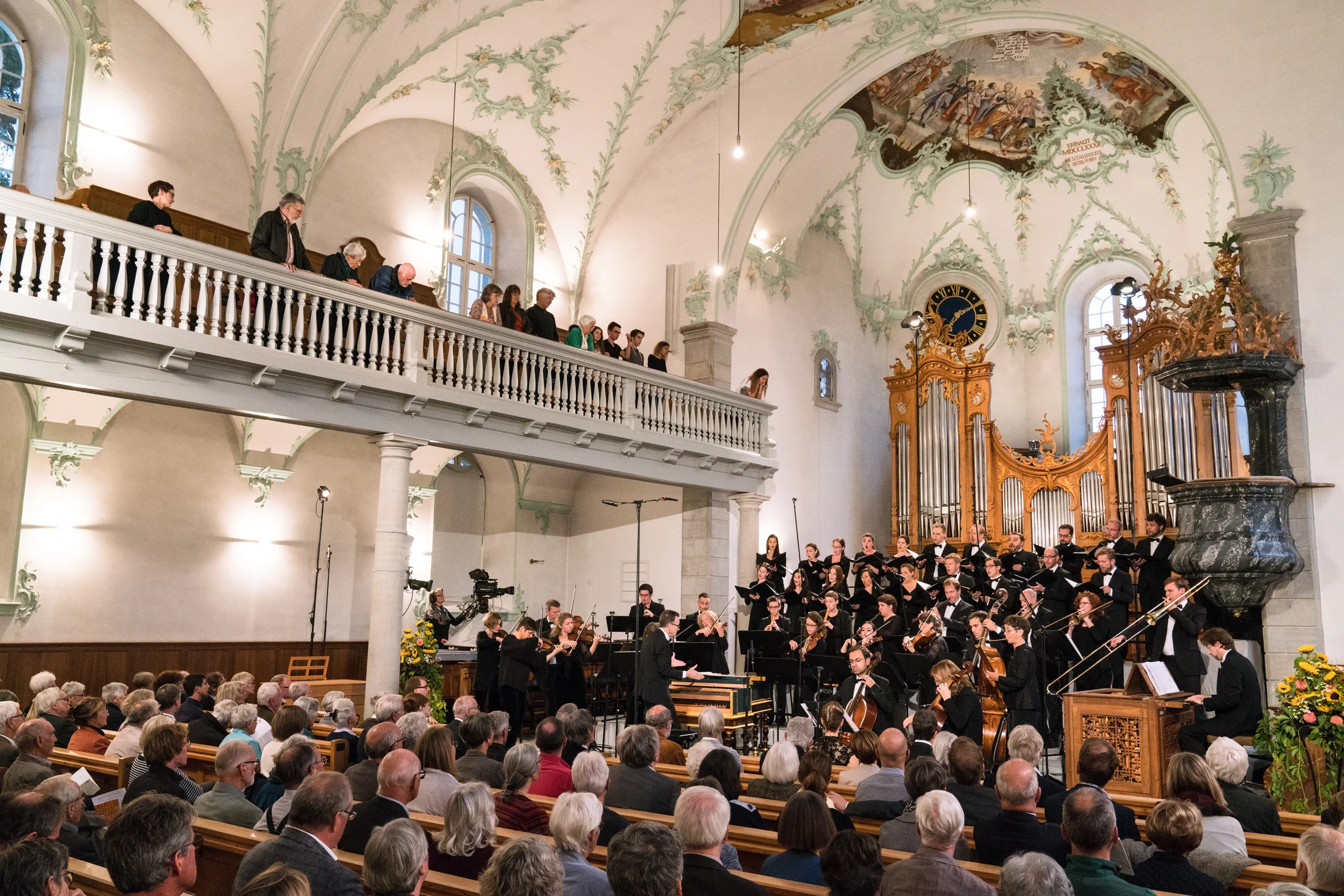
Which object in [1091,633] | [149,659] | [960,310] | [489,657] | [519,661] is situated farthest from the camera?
[960,310]

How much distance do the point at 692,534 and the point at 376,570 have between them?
17.7ft

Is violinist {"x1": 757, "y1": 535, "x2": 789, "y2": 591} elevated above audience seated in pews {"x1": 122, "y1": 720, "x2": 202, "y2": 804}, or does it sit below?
above

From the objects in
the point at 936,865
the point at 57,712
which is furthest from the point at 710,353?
the point at 936,865

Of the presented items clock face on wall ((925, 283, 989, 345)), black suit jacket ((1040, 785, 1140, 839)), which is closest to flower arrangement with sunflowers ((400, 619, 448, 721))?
black suit jacket ((1040, 785, 1140, 839))

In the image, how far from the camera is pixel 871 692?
29.2 feet

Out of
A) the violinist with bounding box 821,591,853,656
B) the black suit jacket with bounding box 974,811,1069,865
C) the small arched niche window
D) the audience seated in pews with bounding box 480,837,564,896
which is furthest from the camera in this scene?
the small arched niche window

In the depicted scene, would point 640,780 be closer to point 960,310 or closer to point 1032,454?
point 1032,454

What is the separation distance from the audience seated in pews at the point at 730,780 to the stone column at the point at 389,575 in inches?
235

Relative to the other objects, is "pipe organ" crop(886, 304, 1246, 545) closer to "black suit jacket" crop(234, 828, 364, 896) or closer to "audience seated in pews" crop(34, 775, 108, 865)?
"black suit jacket" crop(234, 828, 364, 896)

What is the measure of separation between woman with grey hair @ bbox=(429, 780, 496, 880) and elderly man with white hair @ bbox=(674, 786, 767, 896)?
0.69 meters

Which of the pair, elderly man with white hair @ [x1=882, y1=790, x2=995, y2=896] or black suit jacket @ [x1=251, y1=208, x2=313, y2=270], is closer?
elderly man with white hair @ [x1=882, y1=790, x2=995, y2=896]

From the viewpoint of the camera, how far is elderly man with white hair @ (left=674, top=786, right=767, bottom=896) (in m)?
3.31

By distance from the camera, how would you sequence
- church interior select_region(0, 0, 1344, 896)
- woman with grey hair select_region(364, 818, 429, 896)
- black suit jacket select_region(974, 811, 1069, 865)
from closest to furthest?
woman with grey hair select_region(364, 818, 429, 896), black suit jacket select_region(974, 811, 1069, 865), church interior select_region(0, 0, 1344, 896)

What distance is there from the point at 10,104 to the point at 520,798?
9.89 metres
